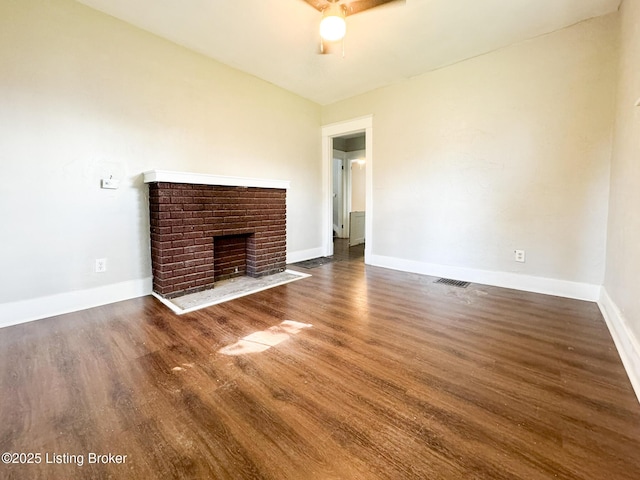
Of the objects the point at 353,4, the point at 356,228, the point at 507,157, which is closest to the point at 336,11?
the point at 353,4

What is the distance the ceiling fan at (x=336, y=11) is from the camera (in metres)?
2.09

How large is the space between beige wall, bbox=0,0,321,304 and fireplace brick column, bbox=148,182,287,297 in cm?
29

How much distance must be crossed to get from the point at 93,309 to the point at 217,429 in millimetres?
1997

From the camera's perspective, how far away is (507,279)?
301 centimetres

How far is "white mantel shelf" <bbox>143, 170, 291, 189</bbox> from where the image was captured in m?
2.53

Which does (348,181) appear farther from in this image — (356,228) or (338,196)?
(356,228)

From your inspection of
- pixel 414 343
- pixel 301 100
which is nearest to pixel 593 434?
pixel 414 343

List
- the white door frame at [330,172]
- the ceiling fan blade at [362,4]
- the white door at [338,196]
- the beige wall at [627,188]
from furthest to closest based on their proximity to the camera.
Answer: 1. the white door at [338,196]
2. the white door frame at [330,172]
3. the ceiling fan blade at [362,4]
4. the beige wall at [627,188]

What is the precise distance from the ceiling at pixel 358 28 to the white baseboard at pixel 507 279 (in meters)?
2.38

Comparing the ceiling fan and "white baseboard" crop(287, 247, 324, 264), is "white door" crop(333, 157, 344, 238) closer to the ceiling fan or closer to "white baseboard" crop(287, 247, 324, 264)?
"white baseboard" crop(287, 247, 324, 264)

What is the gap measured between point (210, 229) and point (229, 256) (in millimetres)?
565

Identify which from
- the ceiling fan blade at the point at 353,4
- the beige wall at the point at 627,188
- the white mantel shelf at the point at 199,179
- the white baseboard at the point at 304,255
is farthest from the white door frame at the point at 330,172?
the beige wall at the point at 627,188

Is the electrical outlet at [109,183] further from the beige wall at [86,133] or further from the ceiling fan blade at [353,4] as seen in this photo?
the ceiling fan blade at [353,4]

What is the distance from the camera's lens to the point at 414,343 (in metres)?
1.82
